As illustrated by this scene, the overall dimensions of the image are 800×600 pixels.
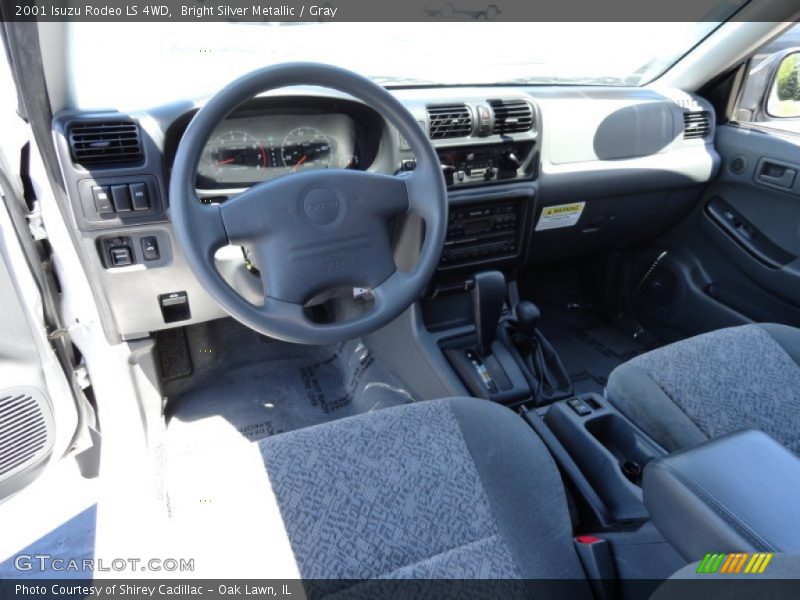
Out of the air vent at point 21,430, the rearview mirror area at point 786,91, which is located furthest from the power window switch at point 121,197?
the rearview mirror area at point 786,91

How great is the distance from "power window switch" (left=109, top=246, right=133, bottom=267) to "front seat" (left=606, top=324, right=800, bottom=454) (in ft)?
4.55

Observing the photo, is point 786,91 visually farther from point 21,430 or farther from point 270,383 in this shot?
point 21,430

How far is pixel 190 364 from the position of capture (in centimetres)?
219

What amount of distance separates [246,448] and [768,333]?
1357 millimetres

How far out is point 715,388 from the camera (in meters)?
1.34

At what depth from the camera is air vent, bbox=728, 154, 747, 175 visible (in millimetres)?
2256

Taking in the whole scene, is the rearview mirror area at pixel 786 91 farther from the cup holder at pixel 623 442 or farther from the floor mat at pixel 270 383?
the floor mat at pixel 270 383

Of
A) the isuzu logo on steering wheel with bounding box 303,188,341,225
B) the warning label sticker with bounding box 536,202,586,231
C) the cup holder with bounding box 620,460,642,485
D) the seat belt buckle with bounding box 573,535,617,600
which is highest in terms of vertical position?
the isuzu logo on steering wheel with bounding box 303,188,341,225

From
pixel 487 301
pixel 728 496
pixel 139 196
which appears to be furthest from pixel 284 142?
pixel 728 496

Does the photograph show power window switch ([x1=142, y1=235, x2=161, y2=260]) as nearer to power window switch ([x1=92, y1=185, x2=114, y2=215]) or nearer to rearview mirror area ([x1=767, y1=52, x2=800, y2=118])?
power window switch ([x1=92, y1=185, x2=114, y2=215])

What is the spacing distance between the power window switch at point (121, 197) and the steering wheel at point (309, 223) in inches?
Result: 16.6

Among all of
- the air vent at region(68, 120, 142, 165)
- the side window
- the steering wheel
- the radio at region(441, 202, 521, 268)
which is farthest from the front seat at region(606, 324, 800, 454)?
the air vent at region(68, 120, 142, 165)

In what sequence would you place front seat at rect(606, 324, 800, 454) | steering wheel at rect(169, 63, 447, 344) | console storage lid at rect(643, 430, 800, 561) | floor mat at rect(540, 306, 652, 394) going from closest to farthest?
console storage lid at rect(643, 430, 800, 561) → steering wheel at rect(169, 63, 447, 344) → front seat at rect(606, 324, 800, 454) → floor mat at rect(540, 306, 652, 394)

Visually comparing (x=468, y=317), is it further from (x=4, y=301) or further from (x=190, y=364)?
(x=4, y=301)
